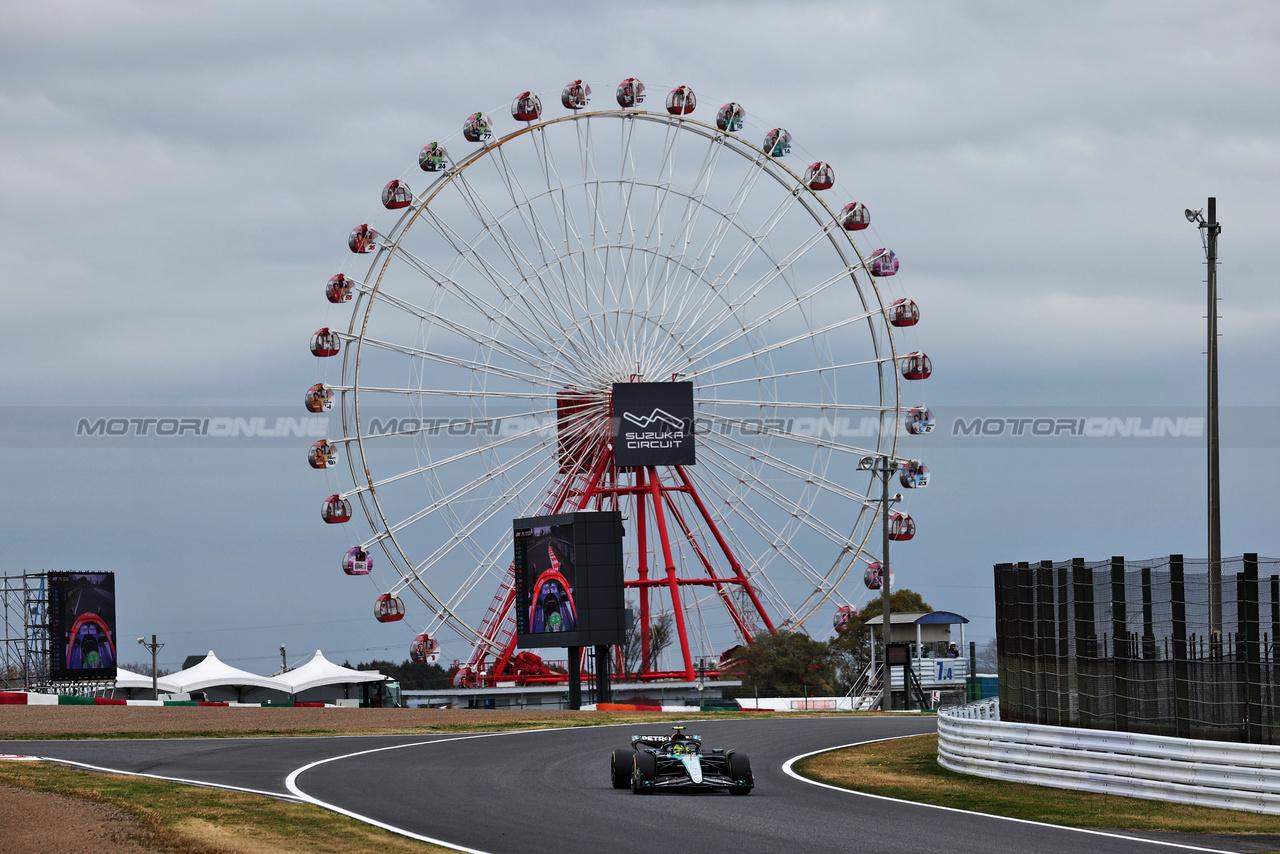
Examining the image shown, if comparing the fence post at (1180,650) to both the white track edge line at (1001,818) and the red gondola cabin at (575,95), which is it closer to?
the white track edge line at (1001,818)

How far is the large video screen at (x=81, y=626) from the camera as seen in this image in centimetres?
7206

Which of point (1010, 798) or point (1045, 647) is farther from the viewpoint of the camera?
point (1045, 647)

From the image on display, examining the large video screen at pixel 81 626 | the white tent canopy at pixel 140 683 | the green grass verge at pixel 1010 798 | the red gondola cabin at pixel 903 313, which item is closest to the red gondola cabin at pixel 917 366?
the red gondola cabin at pixel 903 313

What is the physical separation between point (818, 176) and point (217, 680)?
48343 millimetres

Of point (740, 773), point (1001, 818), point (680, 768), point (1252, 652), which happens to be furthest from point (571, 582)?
point (1252, 652)

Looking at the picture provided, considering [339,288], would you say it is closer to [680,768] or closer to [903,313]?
[903,313]

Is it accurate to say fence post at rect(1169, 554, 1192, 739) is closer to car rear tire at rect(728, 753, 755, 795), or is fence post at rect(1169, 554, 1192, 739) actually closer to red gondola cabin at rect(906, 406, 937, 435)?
car rear tire at rect(728, 753, 755, 795)

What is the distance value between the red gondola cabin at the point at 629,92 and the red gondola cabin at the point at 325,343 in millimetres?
13822

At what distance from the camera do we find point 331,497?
52.6 metres

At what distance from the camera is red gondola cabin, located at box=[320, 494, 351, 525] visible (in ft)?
172

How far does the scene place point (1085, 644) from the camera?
2080cm

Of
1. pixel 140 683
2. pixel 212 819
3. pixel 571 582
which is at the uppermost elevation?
pixel 571 582

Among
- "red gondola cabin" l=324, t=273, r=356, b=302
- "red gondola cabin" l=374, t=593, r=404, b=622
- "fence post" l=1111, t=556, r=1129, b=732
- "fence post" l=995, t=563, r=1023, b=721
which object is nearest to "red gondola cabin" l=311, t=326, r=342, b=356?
"red gondola cabin" l=324, t=273, r=356, b=302

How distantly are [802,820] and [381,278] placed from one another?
38.6m
